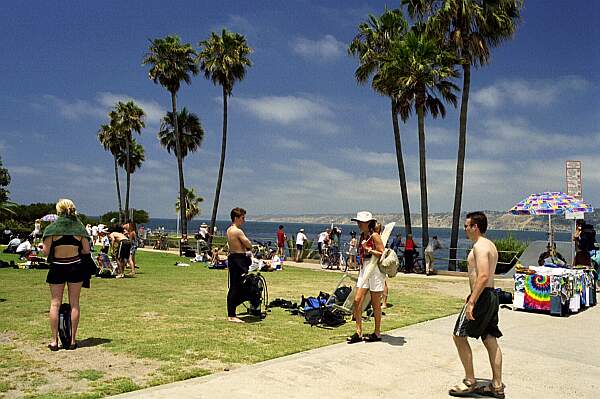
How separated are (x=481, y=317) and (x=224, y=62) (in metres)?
30.6

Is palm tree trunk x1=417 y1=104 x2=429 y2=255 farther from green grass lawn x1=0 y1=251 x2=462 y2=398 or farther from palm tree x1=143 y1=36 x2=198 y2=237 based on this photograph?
palm tree x1=143 y1=36 x2=198 y2=237

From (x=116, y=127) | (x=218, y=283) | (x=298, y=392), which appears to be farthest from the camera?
(x=116, y=127)

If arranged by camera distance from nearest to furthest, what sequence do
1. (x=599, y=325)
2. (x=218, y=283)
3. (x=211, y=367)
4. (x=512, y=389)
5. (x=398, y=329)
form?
(x=512, y=389), (x=211, y=367), (x=398, y=329), (x=599, y=325), (x=218, y=283)

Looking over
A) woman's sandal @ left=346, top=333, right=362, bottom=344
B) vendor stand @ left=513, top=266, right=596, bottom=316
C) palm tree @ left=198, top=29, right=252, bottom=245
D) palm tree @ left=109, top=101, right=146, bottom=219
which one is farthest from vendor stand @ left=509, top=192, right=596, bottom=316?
palm tree @ left=109, top=101, right=146, bottom=219

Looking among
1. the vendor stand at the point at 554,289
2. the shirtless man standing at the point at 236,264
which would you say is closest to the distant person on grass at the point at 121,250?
the shirtless man standing at the point at 236,264

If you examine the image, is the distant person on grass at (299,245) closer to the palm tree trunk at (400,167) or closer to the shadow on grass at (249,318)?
the palm tree trunk at (400,167)

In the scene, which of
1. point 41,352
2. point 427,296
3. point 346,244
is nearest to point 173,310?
point 41,352

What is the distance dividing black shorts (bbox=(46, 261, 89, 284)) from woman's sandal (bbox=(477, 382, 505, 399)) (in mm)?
4810

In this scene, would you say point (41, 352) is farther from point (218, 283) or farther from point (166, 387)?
point (218, 283)

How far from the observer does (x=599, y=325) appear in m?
8.84

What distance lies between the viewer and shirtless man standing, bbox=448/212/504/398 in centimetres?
482

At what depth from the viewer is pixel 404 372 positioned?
561 centimetres

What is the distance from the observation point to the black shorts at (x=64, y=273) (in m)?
6.45

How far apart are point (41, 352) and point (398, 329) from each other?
4.92 metres
